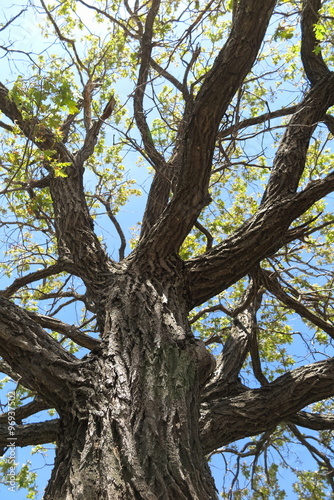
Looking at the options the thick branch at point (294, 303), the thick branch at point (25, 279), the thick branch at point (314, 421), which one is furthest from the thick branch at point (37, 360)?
the thick branch at point (314, 421)

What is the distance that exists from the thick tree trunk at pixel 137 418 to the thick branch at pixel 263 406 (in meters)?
0.74

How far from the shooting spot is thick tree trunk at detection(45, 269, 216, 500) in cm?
213

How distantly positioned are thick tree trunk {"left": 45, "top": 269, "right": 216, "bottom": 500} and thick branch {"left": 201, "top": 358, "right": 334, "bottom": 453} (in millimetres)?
739

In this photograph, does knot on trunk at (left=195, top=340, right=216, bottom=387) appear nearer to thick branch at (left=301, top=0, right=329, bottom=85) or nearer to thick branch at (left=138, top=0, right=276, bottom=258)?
thick branch at (left=138, top=0, right=276, bottom=258)

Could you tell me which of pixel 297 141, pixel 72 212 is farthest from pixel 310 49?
pixel 72 212

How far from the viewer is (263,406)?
389cm

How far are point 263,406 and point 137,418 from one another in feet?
5.98

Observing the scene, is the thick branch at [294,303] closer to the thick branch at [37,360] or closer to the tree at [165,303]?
the tree at [165,303]

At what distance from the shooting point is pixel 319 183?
3652 millimetres

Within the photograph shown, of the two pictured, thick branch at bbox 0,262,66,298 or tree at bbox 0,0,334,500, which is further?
thick branch at bbox 0,262,66,298

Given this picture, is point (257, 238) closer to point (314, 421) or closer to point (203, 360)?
point (203, 360)

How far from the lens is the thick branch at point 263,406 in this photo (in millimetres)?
3811

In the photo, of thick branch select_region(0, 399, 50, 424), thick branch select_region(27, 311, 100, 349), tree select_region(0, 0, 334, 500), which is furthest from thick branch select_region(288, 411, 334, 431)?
thick branch select_region(0, 399, 50, 424)

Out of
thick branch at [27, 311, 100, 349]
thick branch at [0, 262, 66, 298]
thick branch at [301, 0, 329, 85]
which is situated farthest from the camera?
thick branch at [0, 262, 66, 298]
